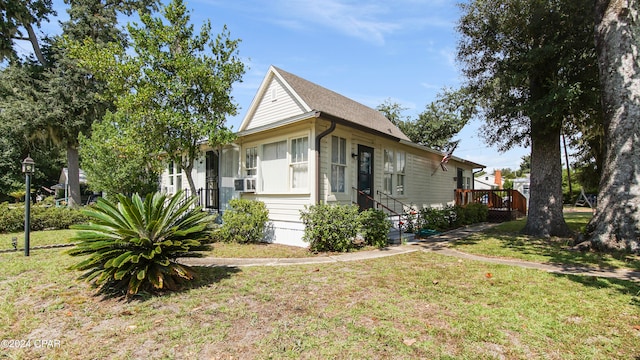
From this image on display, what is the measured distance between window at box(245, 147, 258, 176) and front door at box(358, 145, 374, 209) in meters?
3.51

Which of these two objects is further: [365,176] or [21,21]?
[21,21]

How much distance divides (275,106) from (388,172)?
15.5 feet

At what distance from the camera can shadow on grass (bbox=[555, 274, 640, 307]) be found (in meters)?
4.21

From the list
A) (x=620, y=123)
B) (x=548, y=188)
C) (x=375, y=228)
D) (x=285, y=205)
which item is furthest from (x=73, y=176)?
(x=620, y=123)

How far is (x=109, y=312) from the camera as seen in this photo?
3.74 m

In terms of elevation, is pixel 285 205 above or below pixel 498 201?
above

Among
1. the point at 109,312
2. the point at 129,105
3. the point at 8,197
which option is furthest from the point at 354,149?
the point at 8,197

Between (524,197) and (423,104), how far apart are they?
11408mm

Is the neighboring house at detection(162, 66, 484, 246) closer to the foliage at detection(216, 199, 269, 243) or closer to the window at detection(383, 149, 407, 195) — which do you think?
the window at detection(383, 149, 407, 195)

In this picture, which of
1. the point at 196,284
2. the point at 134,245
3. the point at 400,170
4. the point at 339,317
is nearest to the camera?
the point at 339,317

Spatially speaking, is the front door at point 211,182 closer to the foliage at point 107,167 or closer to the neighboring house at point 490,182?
the foliage at point 107,167

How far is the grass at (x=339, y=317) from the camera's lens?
9.23ft

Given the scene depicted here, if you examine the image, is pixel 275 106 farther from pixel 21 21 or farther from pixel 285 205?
pixel 21 21

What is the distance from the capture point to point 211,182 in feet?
40.3
